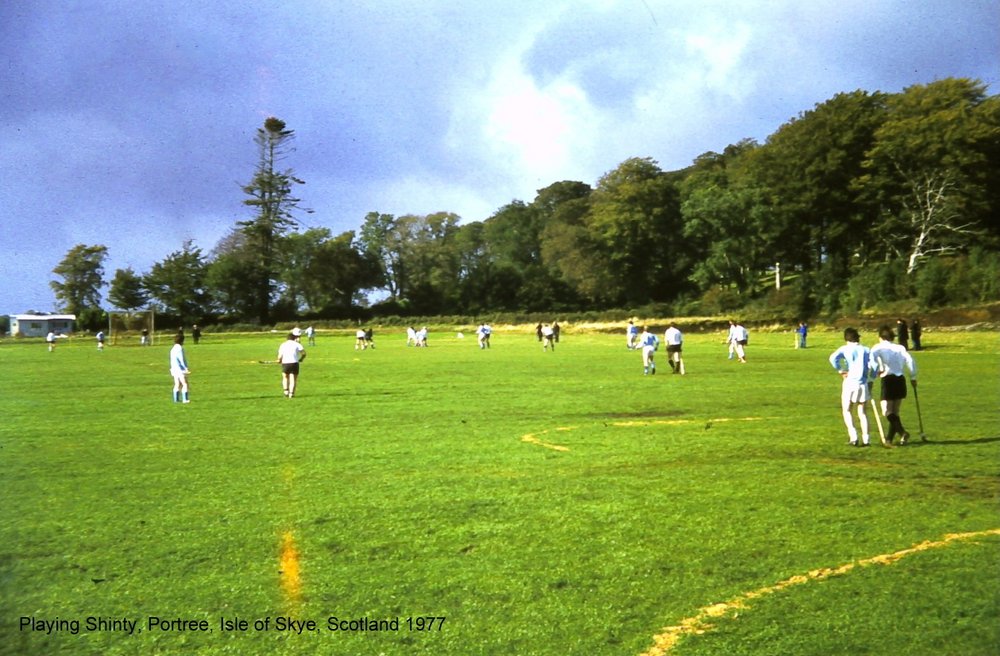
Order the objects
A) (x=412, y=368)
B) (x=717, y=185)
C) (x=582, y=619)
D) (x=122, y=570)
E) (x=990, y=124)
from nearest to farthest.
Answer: (x=582, y=619) < (x=122, y=570) < (x=412, y=368) < (x=990, y=124) < (x=717, y=185)

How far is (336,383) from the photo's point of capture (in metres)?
24.6

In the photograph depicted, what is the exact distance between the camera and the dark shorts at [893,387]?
1197 centimetres

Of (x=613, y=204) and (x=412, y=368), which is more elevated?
(x=613, y=204)

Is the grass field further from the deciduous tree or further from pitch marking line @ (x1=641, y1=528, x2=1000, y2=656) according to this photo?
the deciduous tree

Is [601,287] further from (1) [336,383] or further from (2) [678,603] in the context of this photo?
(2) [678,603]

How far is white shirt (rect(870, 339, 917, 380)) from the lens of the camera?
12.0 meters

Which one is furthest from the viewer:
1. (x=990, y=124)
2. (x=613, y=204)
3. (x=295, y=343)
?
(x=613, y=204)

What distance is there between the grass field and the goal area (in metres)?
45.8

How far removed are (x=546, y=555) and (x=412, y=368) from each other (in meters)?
24.8

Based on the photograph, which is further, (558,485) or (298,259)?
(298,259)

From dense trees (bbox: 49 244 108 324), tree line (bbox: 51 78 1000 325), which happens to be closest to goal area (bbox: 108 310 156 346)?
tree line (bbox: 51 78 1000 325)

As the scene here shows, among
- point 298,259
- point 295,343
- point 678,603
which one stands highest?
point 298,259

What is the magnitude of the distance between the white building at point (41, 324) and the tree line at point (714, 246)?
7633 millimetres

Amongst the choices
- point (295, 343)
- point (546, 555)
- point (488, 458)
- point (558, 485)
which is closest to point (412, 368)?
point (295, 343)
